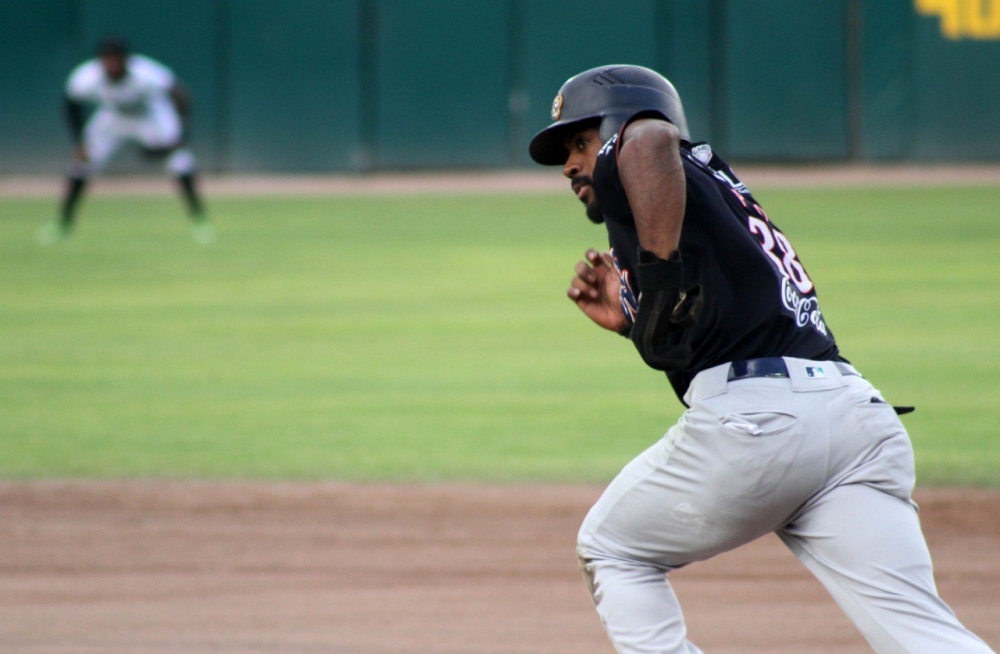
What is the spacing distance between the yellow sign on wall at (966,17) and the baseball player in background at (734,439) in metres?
22.6

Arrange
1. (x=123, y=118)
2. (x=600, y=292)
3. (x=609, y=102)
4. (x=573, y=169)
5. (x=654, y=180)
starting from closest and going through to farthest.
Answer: (x=654, y=180)
(x=609, y=102)
(x=573, y=169)
(x=600, y=292)
(x=123, y=118)

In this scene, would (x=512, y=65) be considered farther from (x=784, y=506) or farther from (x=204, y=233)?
(x=784, y=506)

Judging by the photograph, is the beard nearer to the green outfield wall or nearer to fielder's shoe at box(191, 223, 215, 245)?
fielder's shoe at box(191, 223, 215, 245)

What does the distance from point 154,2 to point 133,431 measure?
18.4 m

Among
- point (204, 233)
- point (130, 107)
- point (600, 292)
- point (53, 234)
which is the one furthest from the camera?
point (130, 107)

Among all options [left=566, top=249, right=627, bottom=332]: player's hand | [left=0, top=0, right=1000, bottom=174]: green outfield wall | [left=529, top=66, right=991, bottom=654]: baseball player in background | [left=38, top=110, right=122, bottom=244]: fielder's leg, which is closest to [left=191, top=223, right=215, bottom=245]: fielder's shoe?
[left=38, top=110, right=122, bottom=244]: fielder's leg

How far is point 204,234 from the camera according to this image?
16.6 metres

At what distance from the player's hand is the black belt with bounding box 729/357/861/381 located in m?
0.39

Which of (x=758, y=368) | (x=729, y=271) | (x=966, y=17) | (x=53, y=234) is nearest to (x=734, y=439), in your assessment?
(x=758, y=368)

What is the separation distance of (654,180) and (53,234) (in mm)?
15081

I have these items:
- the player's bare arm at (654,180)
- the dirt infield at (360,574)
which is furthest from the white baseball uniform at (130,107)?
the player's bare arm at (654,180)

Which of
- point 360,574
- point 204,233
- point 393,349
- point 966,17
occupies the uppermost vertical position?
point 966,17

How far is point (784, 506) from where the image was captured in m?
2.71

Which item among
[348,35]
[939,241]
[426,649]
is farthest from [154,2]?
[426,649]
